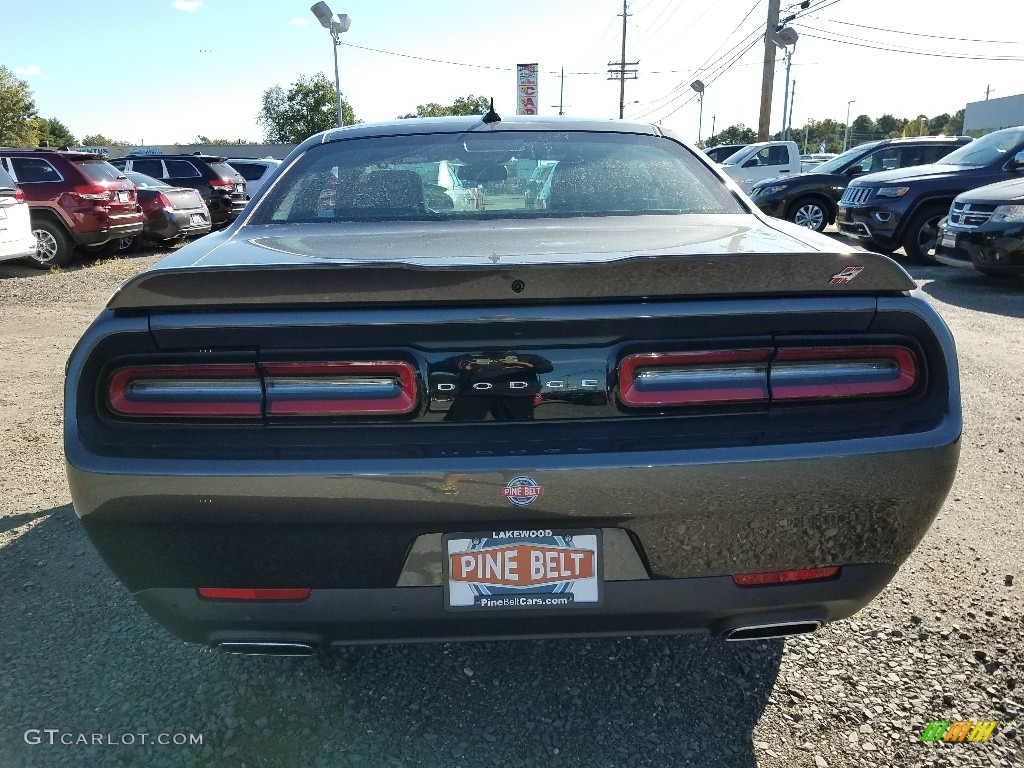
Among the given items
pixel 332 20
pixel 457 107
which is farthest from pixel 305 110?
pixel 332 20

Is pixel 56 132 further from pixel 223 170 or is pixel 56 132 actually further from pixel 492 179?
pixel 492 179

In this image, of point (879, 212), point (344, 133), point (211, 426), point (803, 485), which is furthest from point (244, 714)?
point (879, 212)

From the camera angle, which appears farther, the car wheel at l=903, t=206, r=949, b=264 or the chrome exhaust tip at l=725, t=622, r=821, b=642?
the car wheel at l=903, t=206, r=949, b=264

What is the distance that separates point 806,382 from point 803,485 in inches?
9.0

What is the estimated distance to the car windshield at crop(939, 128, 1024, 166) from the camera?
1005 centimetres

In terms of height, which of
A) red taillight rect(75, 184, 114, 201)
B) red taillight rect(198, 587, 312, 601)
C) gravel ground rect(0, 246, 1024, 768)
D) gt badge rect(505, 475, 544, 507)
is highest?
red taillight rect(75, 184, 114, 201)

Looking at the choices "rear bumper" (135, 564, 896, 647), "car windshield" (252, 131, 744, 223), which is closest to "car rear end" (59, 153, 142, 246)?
"car windshield" (252, 131, 744, 223)

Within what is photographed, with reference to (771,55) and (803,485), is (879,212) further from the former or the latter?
(771,55)

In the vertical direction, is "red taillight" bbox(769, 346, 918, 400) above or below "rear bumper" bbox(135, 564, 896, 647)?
above

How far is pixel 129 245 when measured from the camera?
44.9 feet

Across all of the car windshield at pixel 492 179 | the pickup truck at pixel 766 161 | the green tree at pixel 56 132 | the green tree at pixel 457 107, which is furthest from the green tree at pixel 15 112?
the car windshield at pixel 492 179

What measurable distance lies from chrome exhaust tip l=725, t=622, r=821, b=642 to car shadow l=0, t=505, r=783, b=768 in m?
0.37

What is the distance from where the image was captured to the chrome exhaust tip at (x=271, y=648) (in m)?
1.79

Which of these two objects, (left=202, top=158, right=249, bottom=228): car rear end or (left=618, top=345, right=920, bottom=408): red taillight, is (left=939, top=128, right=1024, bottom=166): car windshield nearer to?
(left=618, top=345, right=920, bottom=408): red taillight
